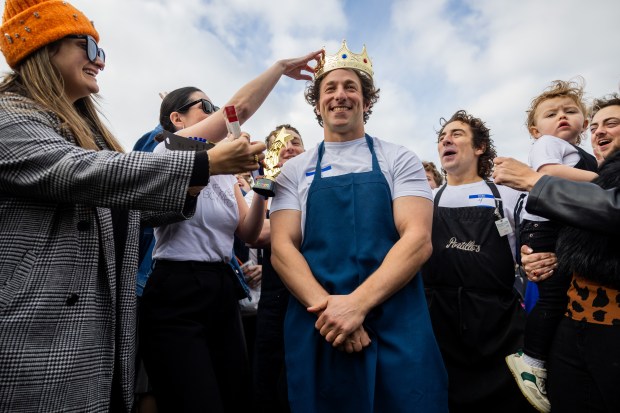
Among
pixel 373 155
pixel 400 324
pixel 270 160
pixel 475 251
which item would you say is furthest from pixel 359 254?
pixel 475 251

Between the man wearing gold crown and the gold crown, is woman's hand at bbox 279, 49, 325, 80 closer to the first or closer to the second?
the gold crown

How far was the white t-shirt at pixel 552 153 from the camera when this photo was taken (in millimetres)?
3072

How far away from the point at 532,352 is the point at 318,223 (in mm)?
1485

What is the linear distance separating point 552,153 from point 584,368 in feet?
5.73

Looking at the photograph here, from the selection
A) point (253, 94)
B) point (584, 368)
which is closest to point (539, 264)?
point (584, 368)

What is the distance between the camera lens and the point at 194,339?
2064mm

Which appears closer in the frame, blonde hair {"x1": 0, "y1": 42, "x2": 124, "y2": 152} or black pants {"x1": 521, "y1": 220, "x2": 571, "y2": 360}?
blonde hair {"x1": 0, "y1": 42, "x2": 124, "y2": 152}

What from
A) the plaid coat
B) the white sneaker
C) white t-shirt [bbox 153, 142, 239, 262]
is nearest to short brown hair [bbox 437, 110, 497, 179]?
the white sneaker

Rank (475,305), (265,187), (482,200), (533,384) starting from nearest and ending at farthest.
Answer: (265,187) < (533,384) < (475,305) < (482,200)

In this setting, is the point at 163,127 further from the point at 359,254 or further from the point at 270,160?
the point at 359,254

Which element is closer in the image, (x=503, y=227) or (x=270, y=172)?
(x=270, y=172)

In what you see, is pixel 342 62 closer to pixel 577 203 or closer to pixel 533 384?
pixel 577 203

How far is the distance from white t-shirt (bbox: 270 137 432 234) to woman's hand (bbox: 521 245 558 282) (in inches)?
38.3

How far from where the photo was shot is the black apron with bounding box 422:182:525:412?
10.0 ft
